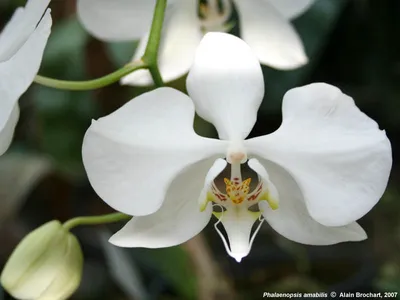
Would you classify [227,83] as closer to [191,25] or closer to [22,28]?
[22,28]

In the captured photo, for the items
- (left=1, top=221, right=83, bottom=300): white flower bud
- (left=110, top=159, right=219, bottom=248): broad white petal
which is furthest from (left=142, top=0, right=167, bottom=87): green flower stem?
(left=1, top=221, right=83, bottom=300): white flower bud

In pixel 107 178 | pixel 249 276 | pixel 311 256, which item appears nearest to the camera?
pixel 107 178

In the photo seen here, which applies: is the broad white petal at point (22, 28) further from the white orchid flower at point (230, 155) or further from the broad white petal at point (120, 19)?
the broad white petal at point (120, 19)

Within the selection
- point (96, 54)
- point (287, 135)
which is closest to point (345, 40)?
point (96, 54)

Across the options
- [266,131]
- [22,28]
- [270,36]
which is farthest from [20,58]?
[266,131]

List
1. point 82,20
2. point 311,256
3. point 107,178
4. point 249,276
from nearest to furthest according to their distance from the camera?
point 107,178, point 82,20, point 249,276, point 311,256

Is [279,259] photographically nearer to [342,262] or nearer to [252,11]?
[342,262]

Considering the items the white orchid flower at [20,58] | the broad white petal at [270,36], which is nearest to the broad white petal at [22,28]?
the white orchid flower at [20,58]

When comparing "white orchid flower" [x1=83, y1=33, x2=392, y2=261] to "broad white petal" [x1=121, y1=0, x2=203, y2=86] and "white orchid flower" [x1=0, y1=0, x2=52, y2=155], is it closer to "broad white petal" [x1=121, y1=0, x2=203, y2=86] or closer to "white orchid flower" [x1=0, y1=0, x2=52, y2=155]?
"white orchid flower" [x1=0, y1=0, x2=52, y2=155]
